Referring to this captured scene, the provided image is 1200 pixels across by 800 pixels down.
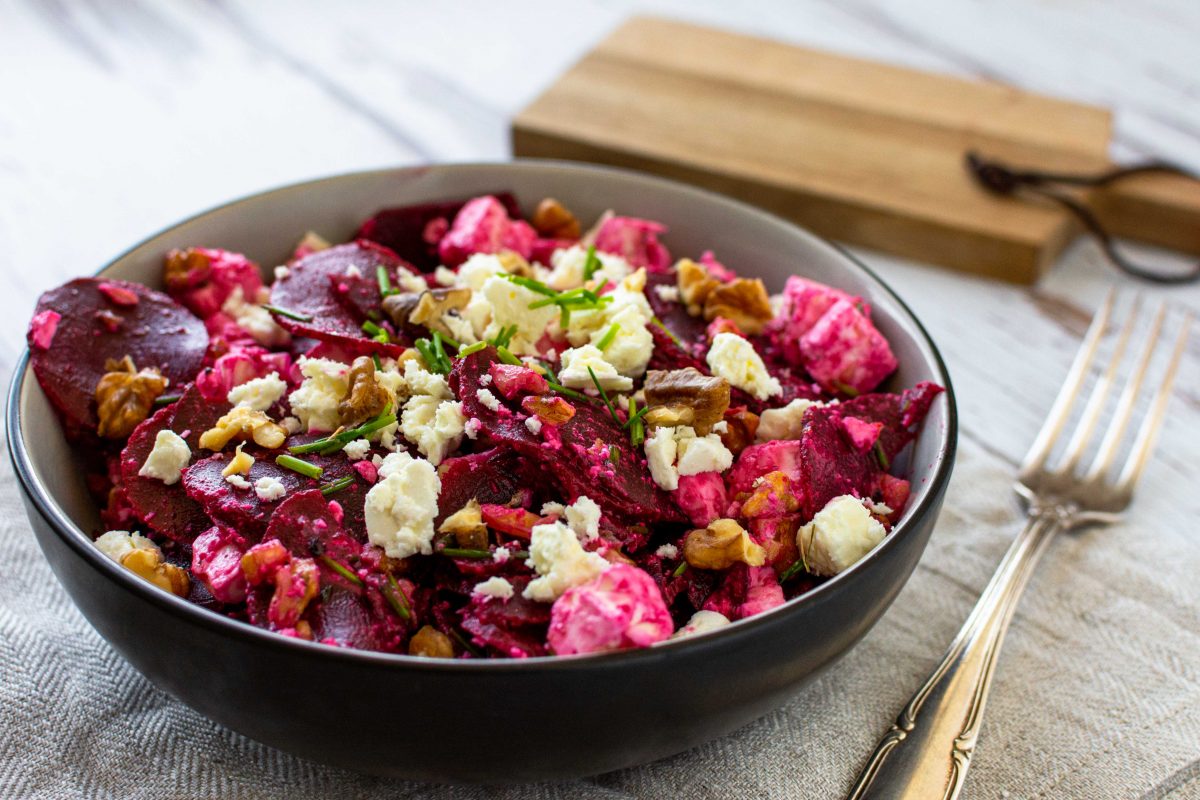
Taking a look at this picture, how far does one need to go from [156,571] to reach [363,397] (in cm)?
29

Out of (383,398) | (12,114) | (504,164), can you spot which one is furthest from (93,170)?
(383,398)

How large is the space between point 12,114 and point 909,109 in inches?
84.6

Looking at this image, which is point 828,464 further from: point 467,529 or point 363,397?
point 363,397

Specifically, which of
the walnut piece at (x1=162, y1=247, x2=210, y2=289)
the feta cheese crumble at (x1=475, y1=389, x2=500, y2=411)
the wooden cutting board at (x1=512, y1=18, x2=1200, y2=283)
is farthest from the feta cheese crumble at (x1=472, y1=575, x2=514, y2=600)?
the wooden cutting board at (x1=512, y1=18, x2=1200, y2=283)

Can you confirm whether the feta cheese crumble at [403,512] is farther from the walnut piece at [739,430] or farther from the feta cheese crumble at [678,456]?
the walnut piece at [739,430]

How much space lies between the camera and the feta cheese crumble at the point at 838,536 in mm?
1252

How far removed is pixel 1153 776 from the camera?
53.9 inches

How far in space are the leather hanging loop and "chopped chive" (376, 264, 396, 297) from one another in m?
1.40

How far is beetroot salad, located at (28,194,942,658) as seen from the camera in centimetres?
118

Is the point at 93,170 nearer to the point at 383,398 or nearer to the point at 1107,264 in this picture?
the point at 383,398

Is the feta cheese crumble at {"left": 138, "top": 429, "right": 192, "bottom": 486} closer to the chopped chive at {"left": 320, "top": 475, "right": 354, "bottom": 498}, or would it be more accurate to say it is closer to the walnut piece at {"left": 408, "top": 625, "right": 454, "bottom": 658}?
the chopped chive at {"left": 320, "top": 475, "right": 354, "bottom": 498}

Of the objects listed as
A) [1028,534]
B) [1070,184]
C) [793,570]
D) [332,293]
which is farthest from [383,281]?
[1070,184]

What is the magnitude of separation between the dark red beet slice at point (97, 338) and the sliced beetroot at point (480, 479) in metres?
0.47

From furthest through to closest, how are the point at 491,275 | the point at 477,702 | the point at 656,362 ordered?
→ the point at 491,275 < the point at 656,362 < the point at 477,702
